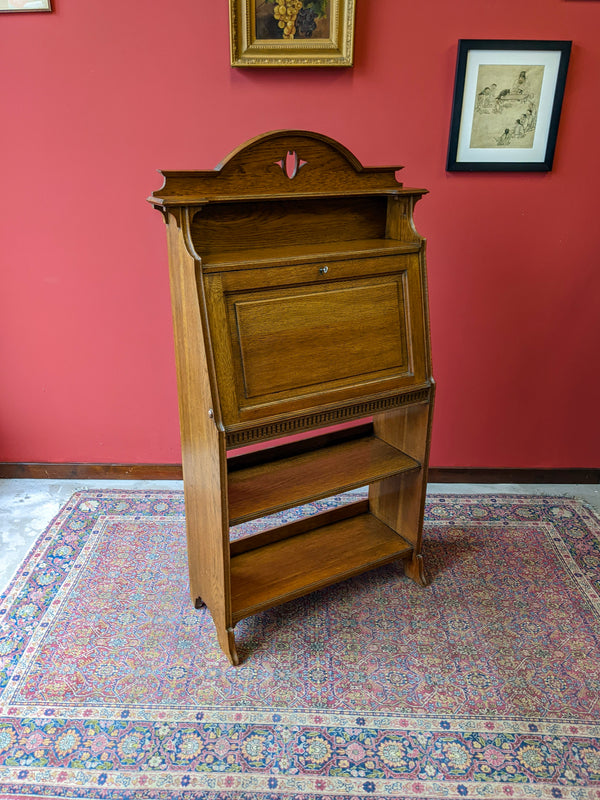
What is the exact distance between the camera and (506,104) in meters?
2.71

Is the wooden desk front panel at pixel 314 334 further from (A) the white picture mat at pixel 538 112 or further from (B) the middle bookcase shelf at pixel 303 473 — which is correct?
(A) the white picture mat at pixel 538 112

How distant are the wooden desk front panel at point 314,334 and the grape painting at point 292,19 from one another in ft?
3.82

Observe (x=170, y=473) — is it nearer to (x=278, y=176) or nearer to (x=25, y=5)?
(x=278, y=176)

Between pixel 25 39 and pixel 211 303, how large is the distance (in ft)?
5.74

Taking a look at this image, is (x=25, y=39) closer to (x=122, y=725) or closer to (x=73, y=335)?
(x=73, y=335)

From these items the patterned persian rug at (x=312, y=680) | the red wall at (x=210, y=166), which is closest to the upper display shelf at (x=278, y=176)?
the red wall at (x=210, y=166)

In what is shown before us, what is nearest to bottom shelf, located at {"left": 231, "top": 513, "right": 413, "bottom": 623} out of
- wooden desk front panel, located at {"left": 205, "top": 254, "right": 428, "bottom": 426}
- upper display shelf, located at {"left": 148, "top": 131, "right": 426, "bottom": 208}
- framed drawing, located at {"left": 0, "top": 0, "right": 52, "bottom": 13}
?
wooden desk front panel, located at {"left": 205, "top": 254, "right": 428, "bottom": 426}

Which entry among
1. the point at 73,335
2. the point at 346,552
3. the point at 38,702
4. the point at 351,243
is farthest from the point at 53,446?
the point at 351,243

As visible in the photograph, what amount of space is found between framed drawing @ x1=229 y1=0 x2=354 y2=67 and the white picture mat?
0.55 meters

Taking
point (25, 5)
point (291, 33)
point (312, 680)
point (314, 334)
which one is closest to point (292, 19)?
point (291, 33)

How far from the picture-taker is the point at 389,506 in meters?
2.65

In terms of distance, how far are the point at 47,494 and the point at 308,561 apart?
1560 millimetres

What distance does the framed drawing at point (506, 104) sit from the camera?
2.62 metres

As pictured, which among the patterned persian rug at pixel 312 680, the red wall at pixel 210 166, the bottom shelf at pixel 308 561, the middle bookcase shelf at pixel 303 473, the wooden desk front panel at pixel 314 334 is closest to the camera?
the patterned persian rug at pixel 312 680
